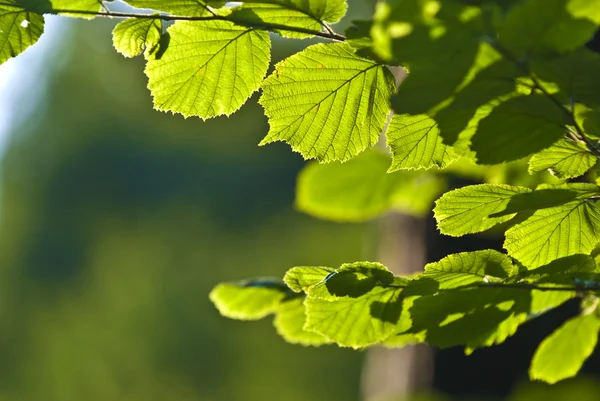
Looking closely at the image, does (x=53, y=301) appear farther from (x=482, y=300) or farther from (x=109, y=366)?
(x=482, y=300)

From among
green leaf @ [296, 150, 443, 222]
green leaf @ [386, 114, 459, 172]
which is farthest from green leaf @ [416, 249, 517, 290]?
green leaf @ [296, 150, 443, 222]

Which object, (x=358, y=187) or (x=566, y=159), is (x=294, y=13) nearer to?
(x=566, y=159)

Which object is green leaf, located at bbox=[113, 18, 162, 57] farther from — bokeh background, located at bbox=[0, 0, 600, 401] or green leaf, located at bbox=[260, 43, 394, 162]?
bokeh background, located at bbox=[0, 0, 600, 401]

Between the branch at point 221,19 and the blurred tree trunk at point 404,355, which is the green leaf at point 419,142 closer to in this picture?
the branch at point 221,19

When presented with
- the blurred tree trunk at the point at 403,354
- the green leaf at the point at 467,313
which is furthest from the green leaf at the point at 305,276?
the blurred tree trunk at the point at 403,354

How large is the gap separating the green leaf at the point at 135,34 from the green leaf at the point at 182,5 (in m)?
0.04

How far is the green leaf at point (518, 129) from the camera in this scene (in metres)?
0.64

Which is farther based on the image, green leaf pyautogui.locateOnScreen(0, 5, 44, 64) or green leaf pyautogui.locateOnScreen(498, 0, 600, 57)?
green leaf pyautogui.locateOnScreen(0, 5, 44, 64)

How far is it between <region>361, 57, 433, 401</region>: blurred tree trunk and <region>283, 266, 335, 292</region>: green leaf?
1777 mm

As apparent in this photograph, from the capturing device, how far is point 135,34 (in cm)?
79

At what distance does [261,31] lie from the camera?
2.73 ft

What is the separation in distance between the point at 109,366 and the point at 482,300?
18369 millimetres

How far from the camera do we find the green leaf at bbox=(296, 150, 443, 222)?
2.00 metres

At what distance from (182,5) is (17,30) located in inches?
7.4
